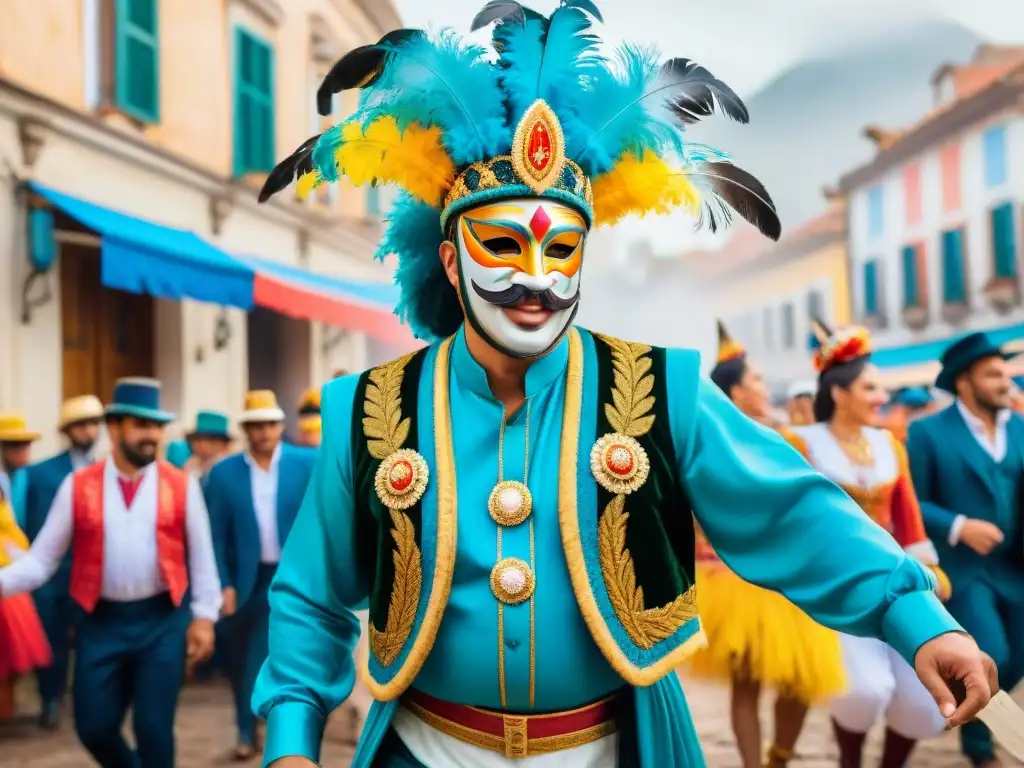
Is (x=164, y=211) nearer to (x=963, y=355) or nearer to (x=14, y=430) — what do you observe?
(x=14, y=430)

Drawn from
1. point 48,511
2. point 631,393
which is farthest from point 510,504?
point 48,511

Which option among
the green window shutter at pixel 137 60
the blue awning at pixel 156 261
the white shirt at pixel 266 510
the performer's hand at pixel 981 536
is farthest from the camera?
the green window shutter at pixel 137 60

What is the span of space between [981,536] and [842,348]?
1.01 m

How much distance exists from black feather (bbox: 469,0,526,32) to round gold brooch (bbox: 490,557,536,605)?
117 centimetres

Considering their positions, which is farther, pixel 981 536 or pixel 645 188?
pixel 981 536

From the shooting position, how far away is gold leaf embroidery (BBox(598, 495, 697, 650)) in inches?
82.0

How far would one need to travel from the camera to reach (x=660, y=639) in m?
2.10

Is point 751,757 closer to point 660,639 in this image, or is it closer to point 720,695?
point 720,695

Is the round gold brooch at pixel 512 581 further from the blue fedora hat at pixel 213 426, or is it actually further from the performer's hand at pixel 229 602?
the blue fedora hat at pixel 213 426

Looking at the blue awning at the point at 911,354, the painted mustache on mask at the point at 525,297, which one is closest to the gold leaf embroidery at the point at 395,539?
the painted mustache on mask at the point at 525,297

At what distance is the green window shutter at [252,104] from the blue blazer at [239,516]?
6108 millimetres

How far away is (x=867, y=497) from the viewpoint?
4.70m

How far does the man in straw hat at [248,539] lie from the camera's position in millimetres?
5871

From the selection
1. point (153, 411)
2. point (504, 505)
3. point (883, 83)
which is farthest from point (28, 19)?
point (883, 83)
